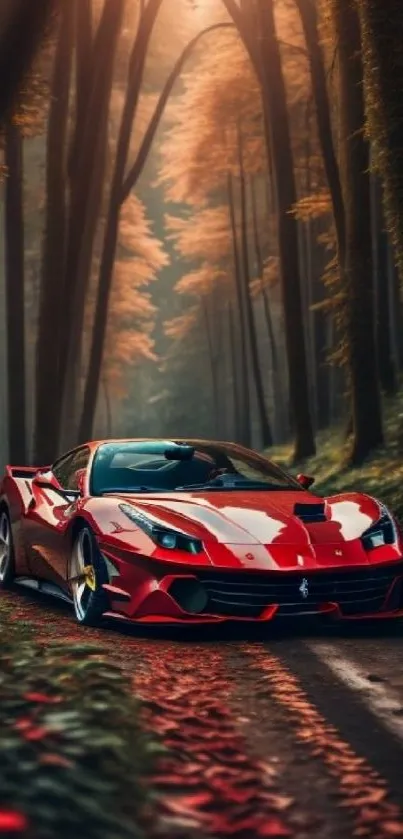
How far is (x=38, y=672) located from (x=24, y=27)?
9.88ft

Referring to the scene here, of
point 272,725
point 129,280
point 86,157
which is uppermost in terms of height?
point 86,157

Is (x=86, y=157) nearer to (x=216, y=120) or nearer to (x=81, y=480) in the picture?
(x=81, y=480)

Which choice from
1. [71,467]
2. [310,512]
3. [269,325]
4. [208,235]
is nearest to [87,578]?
[310,512]

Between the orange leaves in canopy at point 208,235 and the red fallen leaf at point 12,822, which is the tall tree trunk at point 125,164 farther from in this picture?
the red fallen leaf at point 12,822

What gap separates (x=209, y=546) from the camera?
6910mm

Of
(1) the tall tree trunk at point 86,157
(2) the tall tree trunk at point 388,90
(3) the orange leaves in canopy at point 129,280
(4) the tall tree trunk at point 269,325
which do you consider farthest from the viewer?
(3) the orange leaves in canopy at point 129,280

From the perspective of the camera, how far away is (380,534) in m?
7.40

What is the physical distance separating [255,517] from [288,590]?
618 millimetres

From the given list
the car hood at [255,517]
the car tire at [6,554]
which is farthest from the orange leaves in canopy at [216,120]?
the car hood at [255,517]

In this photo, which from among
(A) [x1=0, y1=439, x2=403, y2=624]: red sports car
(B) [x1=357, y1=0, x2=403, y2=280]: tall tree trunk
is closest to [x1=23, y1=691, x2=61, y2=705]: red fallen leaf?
(A) [x1=0, y1=439, x2=403, y2=624]: red sports car

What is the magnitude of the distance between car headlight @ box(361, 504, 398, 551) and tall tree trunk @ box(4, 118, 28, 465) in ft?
42.3

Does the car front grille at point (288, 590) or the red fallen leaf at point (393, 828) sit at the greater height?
the car front grille at point (288, 590)

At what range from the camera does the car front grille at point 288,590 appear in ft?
22.2

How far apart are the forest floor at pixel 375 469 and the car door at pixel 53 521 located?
4316 mm
